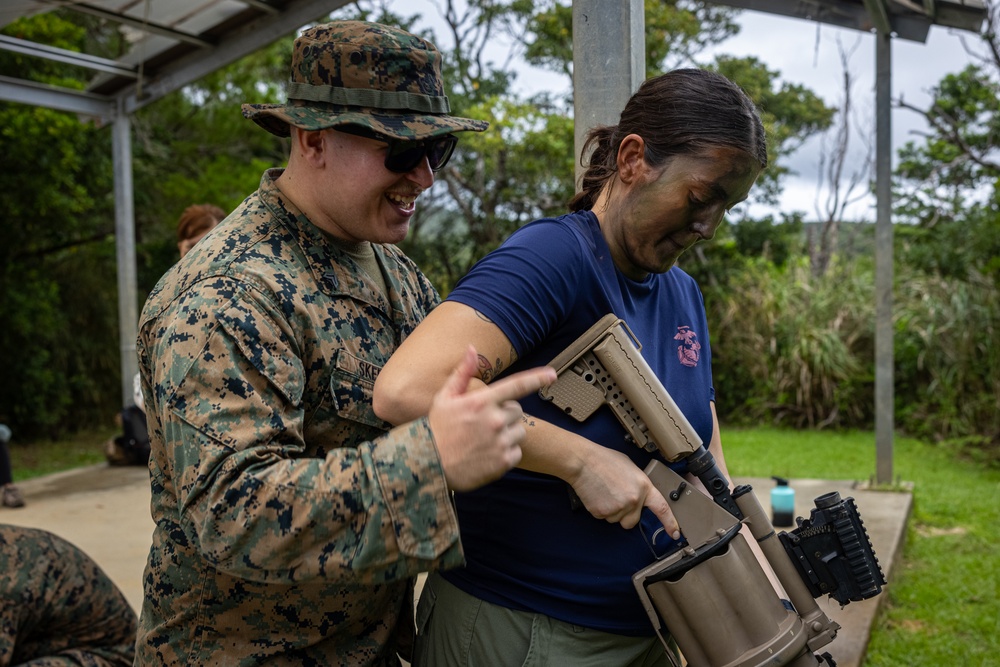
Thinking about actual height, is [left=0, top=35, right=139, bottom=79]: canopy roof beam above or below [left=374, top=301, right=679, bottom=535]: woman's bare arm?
above

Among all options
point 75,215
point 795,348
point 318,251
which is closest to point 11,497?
point 75,215

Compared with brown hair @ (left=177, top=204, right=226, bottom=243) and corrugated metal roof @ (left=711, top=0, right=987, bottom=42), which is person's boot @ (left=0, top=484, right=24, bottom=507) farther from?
corrugated metal roof @ (left=711, top=0, right=987, bottom=42)

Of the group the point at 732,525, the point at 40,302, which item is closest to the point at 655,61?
the point at 40,302

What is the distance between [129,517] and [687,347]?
514 cm

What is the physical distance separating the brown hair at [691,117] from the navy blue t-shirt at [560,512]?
0.19 m

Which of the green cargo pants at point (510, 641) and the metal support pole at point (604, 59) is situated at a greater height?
the metal support pole at point (604, 59)

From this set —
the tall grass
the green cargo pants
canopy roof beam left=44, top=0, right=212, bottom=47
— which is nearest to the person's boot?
canopy roof beam left=44, top=0, right=212, bottom=47

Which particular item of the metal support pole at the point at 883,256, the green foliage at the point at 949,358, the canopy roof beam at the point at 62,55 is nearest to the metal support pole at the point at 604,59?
the metal support pole at the point at 883,256

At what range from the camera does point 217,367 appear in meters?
1.35

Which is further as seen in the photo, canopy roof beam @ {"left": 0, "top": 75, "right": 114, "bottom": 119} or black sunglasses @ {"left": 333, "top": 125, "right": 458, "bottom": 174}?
canopy roof beam @ {"left": 0, "top": 75, "right": 114, "bottom": 119}

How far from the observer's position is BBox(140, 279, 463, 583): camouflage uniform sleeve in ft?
4.06

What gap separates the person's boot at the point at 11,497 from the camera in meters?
6.28

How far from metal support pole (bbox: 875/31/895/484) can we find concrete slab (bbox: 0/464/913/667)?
41cm

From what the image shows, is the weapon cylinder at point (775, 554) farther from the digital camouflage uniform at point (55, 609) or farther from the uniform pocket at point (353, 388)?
the digital camouflage uniform at point (55, 609)
